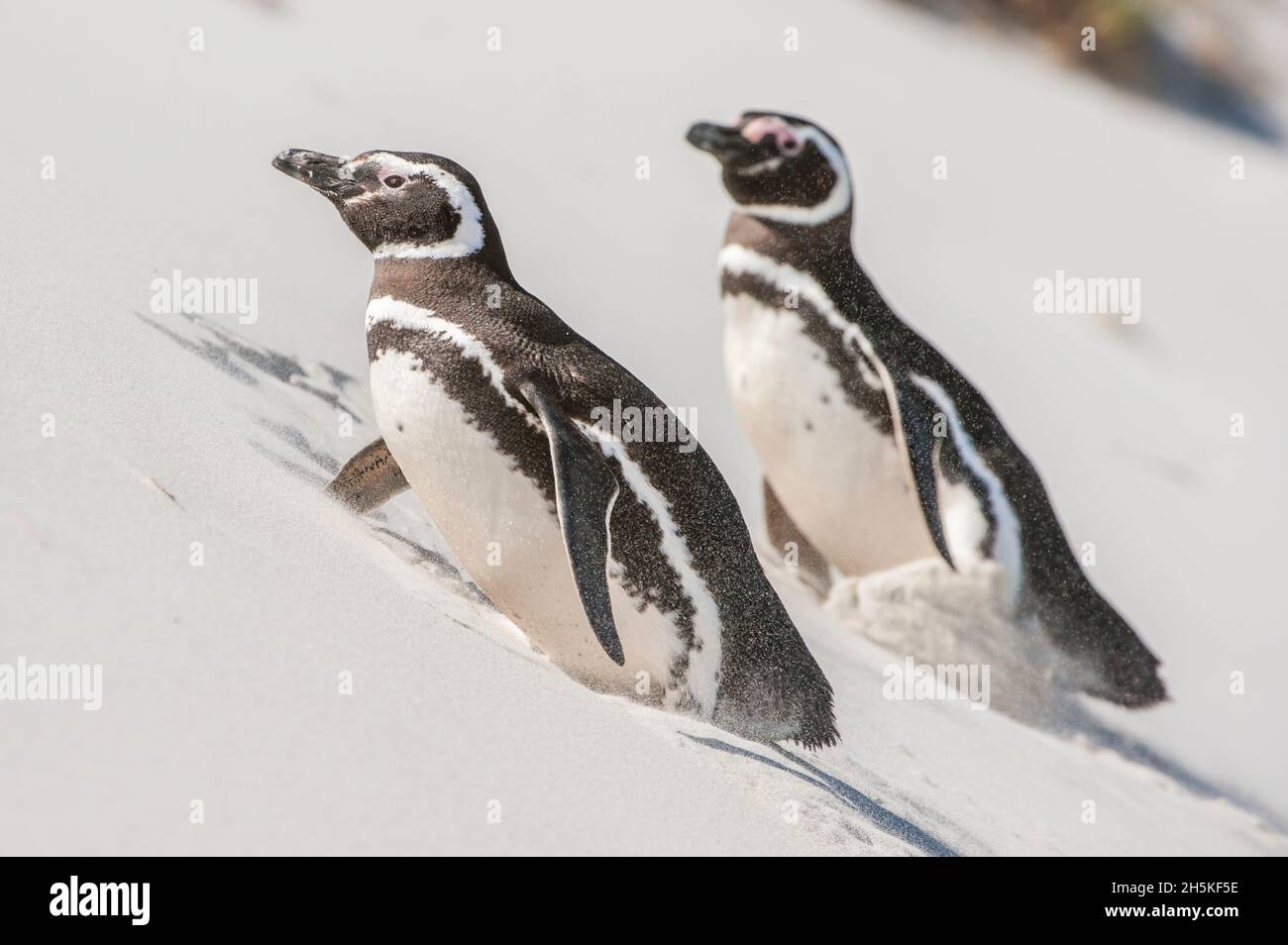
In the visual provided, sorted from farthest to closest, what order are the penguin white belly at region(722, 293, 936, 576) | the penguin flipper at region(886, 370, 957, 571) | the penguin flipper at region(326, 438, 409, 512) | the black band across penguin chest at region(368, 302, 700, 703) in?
the penguin white belly at region(722, 293, 936, 576) < the penguin flipper at region(886, 370, 957, 571) < the penguin flipper at region(326, 438, 409, 512) < the black band across penguin chest at region(368, 302, 700, 703)

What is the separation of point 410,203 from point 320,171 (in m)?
0.19

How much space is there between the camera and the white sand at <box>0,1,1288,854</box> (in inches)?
81.4

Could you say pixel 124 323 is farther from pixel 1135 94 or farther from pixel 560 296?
A: pixel 1135 94

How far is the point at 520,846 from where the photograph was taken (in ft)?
6.72

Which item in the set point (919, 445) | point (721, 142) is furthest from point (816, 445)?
point (721, 142)

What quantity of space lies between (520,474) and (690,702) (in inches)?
19.1

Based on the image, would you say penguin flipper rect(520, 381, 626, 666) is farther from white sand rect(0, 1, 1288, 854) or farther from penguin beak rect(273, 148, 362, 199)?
penguin beak rect(273, 148, 362, 199)

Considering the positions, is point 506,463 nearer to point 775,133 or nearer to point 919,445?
point 919,445

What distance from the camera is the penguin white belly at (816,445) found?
144 inches

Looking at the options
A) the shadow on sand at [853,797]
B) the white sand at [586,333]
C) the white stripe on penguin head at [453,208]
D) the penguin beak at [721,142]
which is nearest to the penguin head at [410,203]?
the white stripe on penguin head at [453,208]

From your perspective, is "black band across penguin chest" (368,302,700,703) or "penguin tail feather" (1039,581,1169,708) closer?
"black band across penguin chest" (368,302,700,703)

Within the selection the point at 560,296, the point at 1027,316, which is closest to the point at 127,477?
the point at 560,296

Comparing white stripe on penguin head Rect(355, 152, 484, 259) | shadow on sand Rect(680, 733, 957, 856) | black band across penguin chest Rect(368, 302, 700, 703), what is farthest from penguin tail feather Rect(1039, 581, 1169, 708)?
white stripe on penguin head Rect(355, 152, 484, 259)

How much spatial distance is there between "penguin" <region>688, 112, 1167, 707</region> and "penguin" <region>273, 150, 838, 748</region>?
1046 millimetres
